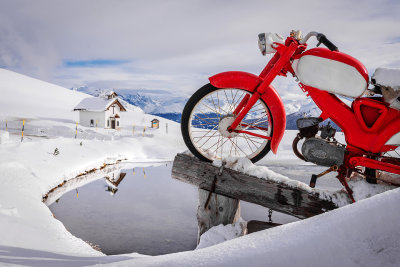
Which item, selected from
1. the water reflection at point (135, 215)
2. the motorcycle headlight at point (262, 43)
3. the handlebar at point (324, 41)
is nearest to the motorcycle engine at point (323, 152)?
the handlebar at point (324, 41)

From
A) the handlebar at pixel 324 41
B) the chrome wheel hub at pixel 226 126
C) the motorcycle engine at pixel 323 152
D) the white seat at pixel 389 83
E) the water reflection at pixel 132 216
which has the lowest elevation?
the water reflection at pixel 132 216

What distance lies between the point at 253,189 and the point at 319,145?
76 cm

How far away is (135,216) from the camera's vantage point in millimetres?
7066

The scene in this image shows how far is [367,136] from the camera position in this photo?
2.29m

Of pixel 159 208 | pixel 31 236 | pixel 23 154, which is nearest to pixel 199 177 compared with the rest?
pixel 31 236

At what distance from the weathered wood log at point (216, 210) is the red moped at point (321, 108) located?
1.38ft

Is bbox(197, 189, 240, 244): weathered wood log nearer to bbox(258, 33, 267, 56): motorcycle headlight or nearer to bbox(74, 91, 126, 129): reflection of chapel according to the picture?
bbox(258, 33, 267, 56): motorcycle headlight

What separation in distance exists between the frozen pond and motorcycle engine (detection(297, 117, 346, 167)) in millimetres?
4113

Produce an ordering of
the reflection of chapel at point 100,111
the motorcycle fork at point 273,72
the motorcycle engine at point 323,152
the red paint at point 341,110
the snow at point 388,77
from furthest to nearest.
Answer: the reflection of chapel at point 100,111, the motorcycle fork at point 273,72, the motorcycle engine at point 323,152, the red paint at point 341,110, the snow at point 388,77

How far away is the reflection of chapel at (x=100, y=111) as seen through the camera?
24203mm

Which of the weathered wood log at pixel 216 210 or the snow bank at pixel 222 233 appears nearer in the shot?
the snow bank at pixel 222 233

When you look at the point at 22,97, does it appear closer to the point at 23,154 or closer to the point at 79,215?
the point at 23,154

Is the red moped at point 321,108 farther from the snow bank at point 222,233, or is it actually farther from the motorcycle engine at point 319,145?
the snow bank at point 222,233

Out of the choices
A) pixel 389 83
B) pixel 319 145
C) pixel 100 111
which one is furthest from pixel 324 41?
pixel 100 111
